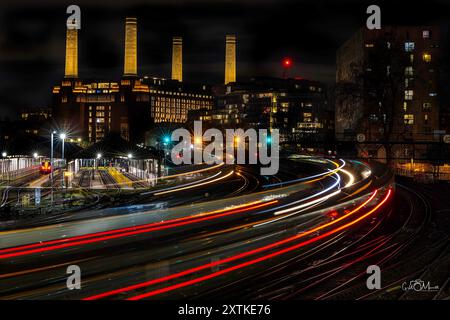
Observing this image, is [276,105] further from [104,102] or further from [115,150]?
[115,150]

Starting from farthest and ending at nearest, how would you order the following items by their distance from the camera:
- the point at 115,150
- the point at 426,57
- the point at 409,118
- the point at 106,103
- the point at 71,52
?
the point at 106,103 < the point at 71,52 < the point at 426,57 < the point at 409,118 < the point at 115,150

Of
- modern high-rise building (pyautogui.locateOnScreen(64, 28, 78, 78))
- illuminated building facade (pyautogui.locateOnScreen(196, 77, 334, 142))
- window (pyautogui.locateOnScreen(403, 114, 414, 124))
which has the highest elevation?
modern high-rise building (pyautogui.locateOnScreen(64, 28, 78, 78))

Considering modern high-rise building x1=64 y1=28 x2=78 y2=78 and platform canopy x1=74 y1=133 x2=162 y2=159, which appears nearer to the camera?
platform canopy x1=74 y1=133 x2=162 y2=159

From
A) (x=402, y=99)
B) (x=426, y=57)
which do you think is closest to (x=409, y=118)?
(x=426, y=57)

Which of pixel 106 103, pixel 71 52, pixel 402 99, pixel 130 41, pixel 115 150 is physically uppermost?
pixel 130 41

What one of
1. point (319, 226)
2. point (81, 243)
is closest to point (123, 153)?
point (319, 226)

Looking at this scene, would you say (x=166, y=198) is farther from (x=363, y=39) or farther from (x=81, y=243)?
(x=363, y=39)

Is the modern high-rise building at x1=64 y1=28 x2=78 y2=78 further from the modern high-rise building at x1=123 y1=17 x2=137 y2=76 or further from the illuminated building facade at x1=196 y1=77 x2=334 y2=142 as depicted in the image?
the illuminated building facade at x1=196 y1=77 x2=334 y2=142

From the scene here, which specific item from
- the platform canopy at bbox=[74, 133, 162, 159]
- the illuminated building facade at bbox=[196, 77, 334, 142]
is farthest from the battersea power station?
the platform canopy at bbox=[74, 133, 162, 159]

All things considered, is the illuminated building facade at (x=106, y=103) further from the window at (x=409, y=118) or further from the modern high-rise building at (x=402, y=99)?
the window at (x=409, y=118)
